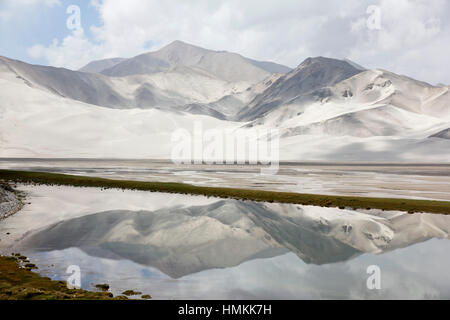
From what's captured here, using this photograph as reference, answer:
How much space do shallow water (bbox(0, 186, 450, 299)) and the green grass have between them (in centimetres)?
238

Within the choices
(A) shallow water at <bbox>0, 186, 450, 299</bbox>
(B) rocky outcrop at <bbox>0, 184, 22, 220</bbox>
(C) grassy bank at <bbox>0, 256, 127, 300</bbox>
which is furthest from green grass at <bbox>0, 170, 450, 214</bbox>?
(C) grassy bank at <bbox>0, 256, 127, 300</bbox>

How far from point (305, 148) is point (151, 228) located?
131528 millimetres

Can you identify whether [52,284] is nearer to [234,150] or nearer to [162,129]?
[234,150]

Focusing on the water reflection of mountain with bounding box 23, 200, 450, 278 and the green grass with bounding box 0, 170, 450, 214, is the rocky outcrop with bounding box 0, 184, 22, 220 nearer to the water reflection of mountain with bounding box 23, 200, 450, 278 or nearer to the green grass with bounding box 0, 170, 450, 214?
the water reflection of mountain with bounding box 23, 200, 450, 278

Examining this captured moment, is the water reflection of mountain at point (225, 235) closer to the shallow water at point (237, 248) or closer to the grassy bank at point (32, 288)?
the shallow water at point (237, 248)

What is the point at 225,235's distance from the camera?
27.3 metres

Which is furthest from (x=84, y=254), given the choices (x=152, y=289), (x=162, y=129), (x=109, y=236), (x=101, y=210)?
(x=162, y=129)

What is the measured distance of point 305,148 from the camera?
513 feet

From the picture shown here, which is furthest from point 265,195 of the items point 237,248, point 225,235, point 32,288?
point 32,288

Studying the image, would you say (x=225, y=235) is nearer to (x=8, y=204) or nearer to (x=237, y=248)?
(x=237, y=248)

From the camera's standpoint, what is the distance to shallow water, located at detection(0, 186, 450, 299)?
17.0m

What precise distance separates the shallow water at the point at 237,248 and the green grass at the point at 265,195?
2.38 m

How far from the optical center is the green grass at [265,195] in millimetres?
37812
